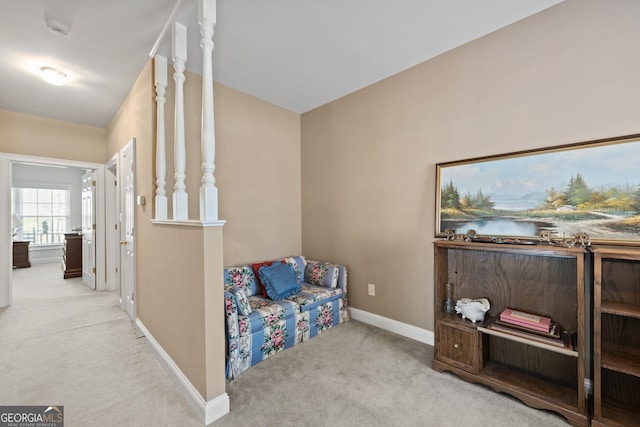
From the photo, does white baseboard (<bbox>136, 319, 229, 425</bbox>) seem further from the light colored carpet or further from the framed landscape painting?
the framed landscape painting

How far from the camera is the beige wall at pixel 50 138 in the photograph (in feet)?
11.9

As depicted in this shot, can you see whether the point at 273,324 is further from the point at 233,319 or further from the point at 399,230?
the point at 399,230

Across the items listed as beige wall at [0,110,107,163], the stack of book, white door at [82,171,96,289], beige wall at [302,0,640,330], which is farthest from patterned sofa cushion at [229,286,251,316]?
beige wall at [0,110,107,163]

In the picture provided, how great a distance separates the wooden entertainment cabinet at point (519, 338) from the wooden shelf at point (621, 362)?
0.10 m

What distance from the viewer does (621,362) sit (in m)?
1.44

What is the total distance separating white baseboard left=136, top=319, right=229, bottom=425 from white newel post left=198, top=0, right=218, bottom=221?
1079 millimetres

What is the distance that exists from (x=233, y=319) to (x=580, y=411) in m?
2.20

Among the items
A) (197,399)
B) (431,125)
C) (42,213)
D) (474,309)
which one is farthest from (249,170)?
(42,213)

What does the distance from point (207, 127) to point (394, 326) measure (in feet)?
8.05

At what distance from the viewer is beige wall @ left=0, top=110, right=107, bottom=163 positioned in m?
3.62

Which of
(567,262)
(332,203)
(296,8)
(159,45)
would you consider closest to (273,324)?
(332,203)

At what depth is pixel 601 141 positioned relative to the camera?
1.67m

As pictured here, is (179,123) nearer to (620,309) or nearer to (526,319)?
(526,319)

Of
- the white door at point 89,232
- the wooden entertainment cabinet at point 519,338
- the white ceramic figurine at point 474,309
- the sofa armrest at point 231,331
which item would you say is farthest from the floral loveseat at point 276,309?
the white door at point 89,232
